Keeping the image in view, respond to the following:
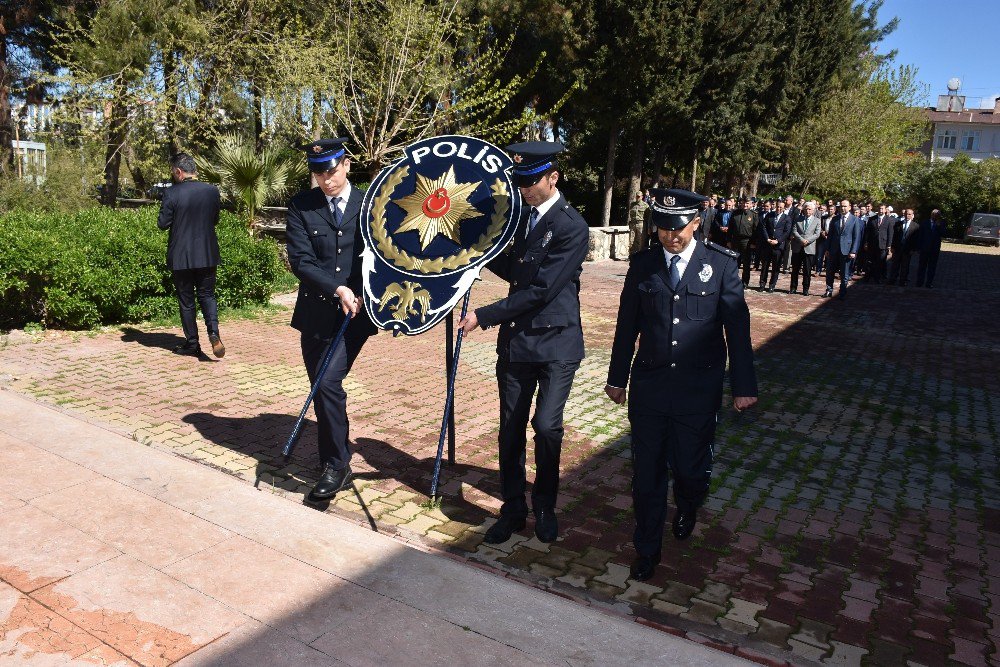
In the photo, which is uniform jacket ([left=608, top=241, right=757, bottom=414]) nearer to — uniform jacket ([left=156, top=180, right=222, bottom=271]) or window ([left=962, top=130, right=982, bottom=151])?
uniform jacket ([left=156, top=180, right=222, bottom=271])

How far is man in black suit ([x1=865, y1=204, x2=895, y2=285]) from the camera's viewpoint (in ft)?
58.8

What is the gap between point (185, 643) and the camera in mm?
3092

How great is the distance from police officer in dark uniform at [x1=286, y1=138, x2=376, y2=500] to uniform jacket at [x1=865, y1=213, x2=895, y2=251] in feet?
52.9

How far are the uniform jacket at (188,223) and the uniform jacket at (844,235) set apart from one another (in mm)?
11604

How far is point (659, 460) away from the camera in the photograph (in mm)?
4059

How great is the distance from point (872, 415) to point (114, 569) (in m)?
6.20

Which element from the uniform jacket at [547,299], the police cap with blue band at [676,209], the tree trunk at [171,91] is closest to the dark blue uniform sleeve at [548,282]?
the uniform jacket at [547,299]

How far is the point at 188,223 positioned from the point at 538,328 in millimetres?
4875

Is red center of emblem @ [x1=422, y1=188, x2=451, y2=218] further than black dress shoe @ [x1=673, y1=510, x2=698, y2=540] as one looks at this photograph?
Yes

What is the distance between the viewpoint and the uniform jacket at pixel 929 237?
707 inches

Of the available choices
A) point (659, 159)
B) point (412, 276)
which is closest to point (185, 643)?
point (412, 276)

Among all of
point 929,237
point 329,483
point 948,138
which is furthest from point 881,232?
point 948,138

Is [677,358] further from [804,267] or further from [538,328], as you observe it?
[804,267]

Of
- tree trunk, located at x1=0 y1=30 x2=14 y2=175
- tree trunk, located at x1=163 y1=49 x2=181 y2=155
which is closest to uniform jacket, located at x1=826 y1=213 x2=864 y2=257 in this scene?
tree trunk, located at x1=163 y1=49 x2=181 y2=155
